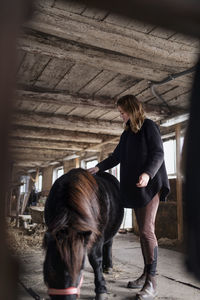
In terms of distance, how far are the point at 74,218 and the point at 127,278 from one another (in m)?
1.28

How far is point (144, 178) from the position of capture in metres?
2.00

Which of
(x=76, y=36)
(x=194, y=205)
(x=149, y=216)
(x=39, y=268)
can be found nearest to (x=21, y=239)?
(x=39, y=268)

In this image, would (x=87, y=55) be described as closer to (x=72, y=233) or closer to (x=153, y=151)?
(x=153, y=151)

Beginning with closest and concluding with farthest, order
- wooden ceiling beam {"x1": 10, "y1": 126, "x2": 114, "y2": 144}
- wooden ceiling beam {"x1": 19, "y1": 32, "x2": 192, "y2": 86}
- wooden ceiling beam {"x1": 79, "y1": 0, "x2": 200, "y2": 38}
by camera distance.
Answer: wooden ceiling beam {"x1": 79, "y1": 0, "x2": 200, "y2": 38} → wooden ceiling beam {"x1": 19, "y1": 32, "x2": 192, "y2": 86} → wooden ceiling beam {"x1": 10, "y1": 126, "x2": 114, "y2": 144}

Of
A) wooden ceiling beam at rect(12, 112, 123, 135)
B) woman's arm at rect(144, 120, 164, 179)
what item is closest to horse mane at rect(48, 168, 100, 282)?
woman's arm at rect(144, 120, 164, 179)

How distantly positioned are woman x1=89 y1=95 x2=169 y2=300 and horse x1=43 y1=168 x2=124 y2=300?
24 centimetres

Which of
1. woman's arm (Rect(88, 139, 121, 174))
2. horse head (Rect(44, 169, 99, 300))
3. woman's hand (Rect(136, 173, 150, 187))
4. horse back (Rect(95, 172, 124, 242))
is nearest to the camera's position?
horse head (Rect(44, 169, 99, 300))

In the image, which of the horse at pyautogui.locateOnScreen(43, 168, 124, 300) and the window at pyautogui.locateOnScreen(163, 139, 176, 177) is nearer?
the horse at pyautogui.locateOnScreen(43, 168, 124, 300)

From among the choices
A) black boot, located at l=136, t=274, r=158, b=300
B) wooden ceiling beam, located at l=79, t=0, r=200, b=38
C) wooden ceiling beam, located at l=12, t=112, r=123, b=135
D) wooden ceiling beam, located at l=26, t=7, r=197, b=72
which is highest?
wooden ceiling beam, located at l=26, t=7, r=197, b=72

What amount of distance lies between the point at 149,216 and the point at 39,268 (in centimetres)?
145

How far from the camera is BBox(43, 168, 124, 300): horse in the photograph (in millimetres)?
1412

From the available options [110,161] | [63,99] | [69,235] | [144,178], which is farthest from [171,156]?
[69,235]

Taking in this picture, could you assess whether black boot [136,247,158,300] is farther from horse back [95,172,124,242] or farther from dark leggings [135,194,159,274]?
Answer: horse back [95,172,124,242]

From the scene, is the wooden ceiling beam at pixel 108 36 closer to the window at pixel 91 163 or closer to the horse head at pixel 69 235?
the horse head at pixel 69 235
